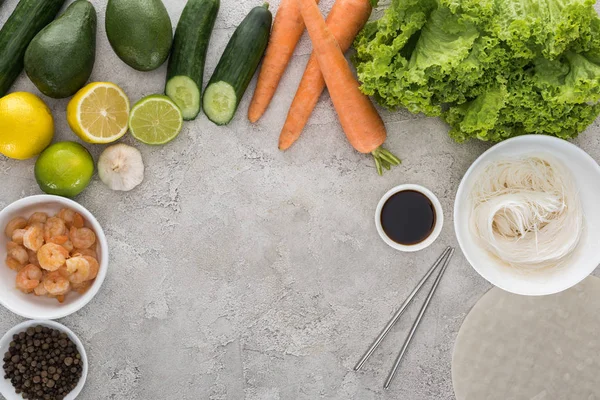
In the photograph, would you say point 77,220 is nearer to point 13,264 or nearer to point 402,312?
point 13,264

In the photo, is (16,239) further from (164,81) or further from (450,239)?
(450,239)

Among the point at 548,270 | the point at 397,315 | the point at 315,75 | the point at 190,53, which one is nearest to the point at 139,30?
the point at 190,53

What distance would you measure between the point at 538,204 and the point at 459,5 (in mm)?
637

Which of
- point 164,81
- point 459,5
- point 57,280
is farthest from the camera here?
point 164,81

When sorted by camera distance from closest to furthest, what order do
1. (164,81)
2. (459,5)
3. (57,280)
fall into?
(459,5), (57,280), (164,81)

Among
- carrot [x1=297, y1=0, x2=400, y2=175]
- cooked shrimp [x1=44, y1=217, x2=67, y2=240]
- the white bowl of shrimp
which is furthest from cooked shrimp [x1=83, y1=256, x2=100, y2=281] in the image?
carrot [x1=297, y1=0, x2=400, y2=175]

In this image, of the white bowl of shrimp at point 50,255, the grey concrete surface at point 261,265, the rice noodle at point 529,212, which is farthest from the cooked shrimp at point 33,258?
the rice noodle at point 529,212

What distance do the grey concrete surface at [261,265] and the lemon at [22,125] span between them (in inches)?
9.0

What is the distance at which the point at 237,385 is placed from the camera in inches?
74.1

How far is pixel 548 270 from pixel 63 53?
153 cm

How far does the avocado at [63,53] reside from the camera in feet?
5.39

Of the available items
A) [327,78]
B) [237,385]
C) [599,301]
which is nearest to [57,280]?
[237,385]

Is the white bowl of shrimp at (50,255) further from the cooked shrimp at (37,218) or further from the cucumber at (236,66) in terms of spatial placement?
the cucumber at (236,66)

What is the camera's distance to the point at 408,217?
6.02 feet
